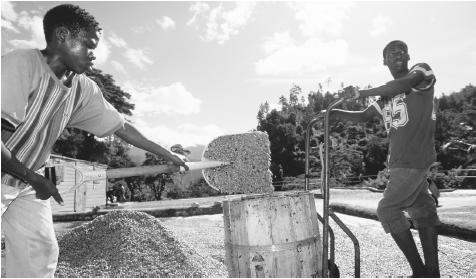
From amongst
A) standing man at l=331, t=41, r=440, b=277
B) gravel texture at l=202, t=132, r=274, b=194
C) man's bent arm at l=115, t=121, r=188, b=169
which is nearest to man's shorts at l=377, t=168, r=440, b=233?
standing man at l=331, t=41, r=440, b=277

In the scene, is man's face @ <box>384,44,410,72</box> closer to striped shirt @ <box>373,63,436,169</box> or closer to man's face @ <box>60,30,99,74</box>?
striped shirt @ <box>373,63,436,169</box>

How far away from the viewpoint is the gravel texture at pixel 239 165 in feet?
12.0

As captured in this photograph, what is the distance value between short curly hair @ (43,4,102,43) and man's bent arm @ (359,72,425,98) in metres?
1.83

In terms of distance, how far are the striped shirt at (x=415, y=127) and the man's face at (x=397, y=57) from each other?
0.25 m

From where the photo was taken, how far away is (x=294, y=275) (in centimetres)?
220

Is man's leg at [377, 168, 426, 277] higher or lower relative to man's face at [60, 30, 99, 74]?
lower

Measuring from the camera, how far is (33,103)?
77.2 inches

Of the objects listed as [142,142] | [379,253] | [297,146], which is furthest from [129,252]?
[297,146]

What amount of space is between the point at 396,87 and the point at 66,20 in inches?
88.8

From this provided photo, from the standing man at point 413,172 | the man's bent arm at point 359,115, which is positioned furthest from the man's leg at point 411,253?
the man's bent arm at point 359,115

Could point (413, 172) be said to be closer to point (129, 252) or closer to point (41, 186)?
point (41, 186)

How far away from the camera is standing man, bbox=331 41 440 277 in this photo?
285 cm

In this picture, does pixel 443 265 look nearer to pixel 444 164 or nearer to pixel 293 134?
pixel 444 164

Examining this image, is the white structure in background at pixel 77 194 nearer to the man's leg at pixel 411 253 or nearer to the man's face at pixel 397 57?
the man's face at pixel 397 57
